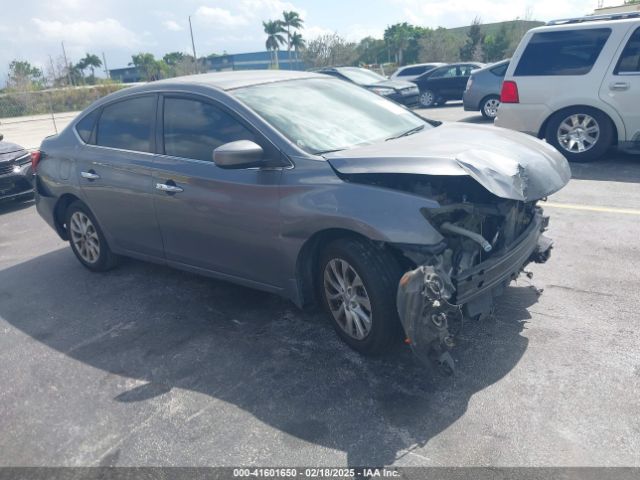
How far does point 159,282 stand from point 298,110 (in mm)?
2211

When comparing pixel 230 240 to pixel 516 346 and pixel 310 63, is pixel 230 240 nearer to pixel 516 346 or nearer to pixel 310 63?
pixel 516 346

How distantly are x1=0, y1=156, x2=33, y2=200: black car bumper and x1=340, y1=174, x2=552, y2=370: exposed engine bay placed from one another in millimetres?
7214

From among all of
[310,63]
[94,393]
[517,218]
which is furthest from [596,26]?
[310,63]

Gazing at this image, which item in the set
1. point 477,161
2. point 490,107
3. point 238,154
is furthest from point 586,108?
point 238,154

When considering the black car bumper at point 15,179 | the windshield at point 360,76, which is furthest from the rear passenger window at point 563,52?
the windshield at point 360,76

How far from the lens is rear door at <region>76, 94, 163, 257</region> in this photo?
4.53m

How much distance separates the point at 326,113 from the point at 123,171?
181 cm

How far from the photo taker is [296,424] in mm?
2982

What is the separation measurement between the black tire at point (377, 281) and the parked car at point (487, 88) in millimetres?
11519

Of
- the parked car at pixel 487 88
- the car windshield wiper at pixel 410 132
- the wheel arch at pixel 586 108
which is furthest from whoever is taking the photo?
the parked car at pixel 487 88

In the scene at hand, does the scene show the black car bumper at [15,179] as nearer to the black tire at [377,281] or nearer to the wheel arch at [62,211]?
the wheel arch at [62,211]

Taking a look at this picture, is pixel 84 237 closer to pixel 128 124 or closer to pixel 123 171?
pixel 123 171

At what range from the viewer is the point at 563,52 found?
800 cm

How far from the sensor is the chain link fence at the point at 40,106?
2353cm
